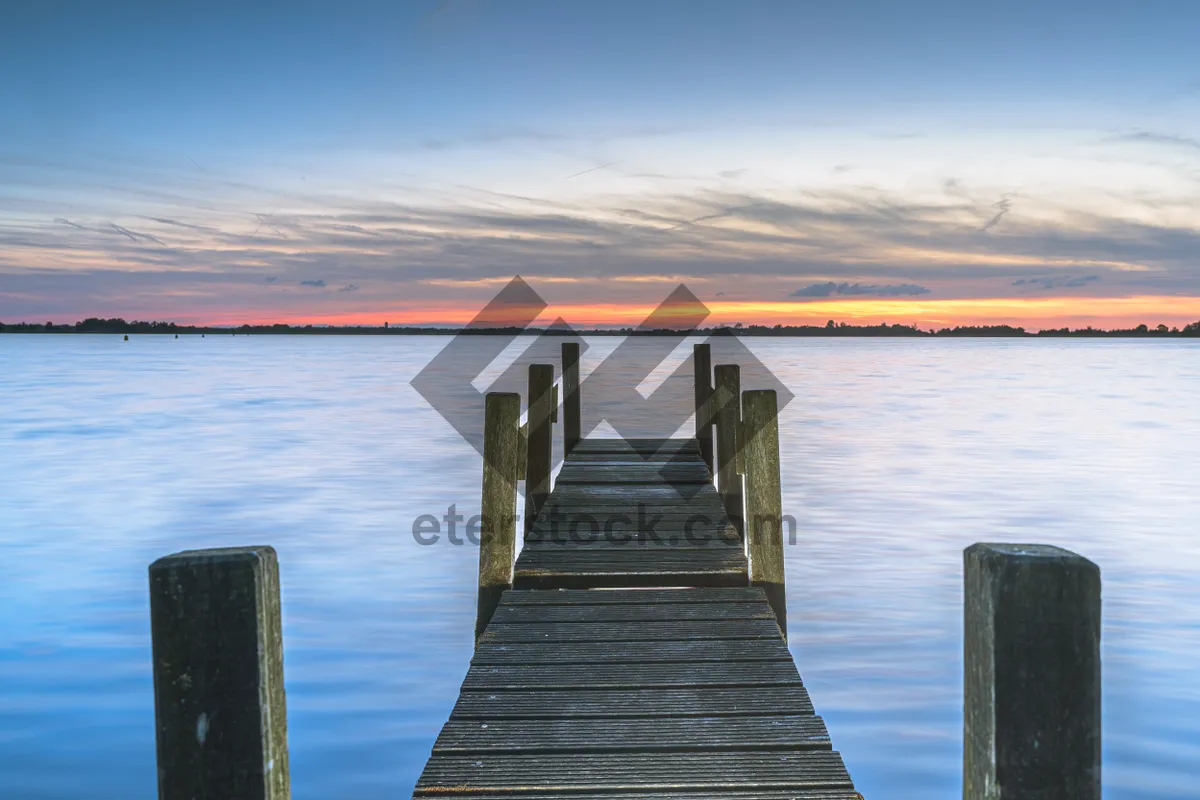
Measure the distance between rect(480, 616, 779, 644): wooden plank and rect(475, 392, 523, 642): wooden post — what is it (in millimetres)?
899

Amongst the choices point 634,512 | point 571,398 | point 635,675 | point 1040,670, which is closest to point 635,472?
point 634,512

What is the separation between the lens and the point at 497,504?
6617mm

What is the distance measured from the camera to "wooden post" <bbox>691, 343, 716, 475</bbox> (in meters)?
12.8

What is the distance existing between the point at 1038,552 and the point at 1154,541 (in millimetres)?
12932

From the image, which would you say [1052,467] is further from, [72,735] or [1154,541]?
[72,735]

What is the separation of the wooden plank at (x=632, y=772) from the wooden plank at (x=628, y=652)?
43.6 inches

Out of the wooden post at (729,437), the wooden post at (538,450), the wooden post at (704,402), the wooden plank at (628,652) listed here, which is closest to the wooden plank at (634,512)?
the wooden post at (729,437)

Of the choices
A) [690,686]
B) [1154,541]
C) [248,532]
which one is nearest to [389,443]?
[248,532]

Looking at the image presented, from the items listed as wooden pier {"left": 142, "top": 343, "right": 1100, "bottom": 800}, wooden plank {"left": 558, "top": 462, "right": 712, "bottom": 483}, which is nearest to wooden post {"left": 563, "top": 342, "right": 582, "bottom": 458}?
wooden plank {"left": 558, "top": 462, "right": 712, "bottom": 483}

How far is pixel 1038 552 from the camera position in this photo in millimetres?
2023

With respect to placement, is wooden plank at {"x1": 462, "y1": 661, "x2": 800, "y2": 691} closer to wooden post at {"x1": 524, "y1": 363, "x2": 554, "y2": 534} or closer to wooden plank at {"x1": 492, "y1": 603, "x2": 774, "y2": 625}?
wooden plank at {"x1": 492, "y1": 603, "x2": 774, "y2": 625}

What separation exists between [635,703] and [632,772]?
0.69m

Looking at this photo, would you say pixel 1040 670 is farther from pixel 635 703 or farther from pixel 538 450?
pixel 538 450

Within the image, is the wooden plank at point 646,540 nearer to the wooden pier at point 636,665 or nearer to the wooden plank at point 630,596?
the wooden pier at point 636,665
